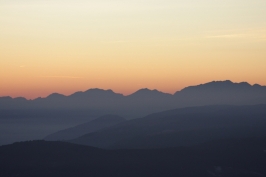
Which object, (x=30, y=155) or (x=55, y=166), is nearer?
(x=55, y=166)

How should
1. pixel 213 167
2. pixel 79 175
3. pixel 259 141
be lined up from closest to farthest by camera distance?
1. pixel 79 175
2. pixel 213 167
3. pixel 259 141

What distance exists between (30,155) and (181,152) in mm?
38755

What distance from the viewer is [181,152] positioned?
152 meters

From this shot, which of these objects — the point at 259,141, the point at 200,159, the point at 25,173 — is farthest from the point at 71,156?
the point at 259,141

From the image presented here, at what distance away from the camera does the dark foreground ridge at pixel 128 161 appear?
13362 cm

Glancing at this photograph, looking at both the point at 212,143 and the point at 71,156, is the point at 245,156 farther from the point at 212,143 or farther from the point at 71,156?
the point at 71,156

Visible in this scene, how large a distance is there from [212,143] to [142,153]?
35.6 metres

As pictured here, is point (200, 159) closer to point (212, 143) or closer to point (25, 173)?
point (212, 143)

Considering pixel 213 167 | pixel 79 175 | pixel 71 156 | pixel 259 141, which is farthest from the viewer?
pixel 259 141

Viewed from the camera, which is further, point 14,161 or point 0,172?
point 14,161

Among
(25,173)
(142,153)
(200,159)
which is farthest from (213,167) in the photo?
(25,173)

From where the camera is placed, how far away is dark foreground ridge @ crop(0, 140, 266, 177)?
438 ft

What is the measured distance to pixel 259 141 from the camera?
574 ft

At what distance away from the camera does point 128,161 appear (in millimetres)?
140875
